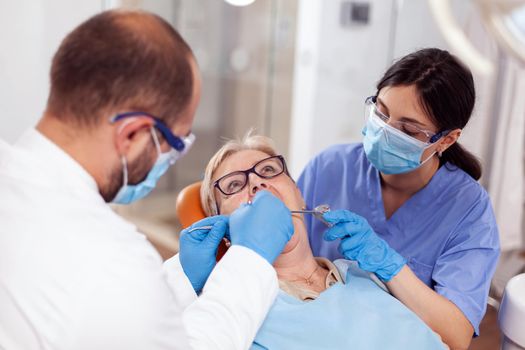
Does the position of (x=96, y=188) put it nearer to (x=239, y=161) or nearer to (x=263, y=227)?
(x=263, y=227)

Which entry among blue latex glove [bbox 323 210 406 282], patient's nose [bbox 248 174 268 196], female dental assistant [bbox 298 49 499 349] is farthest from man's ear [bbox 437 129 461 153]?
patient's nose [bbox 248 174 268 196]

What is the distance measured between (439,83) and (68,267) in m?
0.98

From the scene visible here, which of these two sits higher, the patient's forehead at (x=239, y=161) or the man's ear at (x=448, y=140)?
the man's ear at (x=448, y=140)

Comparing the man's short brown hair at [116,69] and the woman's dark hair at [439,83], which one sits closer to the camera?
the man's short brown hair at [116,69]

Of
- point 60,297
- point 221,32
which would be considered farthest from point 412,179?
point 221,32

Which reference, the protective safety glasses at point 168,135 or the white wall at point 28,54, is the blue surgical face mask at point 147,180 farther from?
the white wall at point 28,54

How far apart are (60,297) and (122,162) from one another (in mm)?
217

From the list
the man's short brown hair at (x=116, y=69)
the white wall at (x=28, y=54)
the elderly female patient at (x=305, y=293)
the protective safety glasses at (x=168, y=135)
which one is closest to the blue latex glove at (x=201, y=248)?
the elderly female patient at (x=305, y=293)

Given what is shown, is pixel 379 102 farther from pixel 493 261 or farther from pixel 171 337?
pixel 171 337

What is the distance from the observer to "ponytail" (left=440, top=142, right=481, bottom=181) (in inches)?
63.7

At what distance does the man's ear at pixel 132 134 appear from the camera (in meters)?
0.89

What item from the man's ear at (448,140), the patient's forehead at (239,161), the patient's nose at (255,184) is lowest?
the patient's nose at (255,184)

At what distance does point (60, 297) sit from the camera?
82 cm

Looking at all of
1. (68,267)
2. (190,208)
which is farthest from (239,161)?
(68,267)
